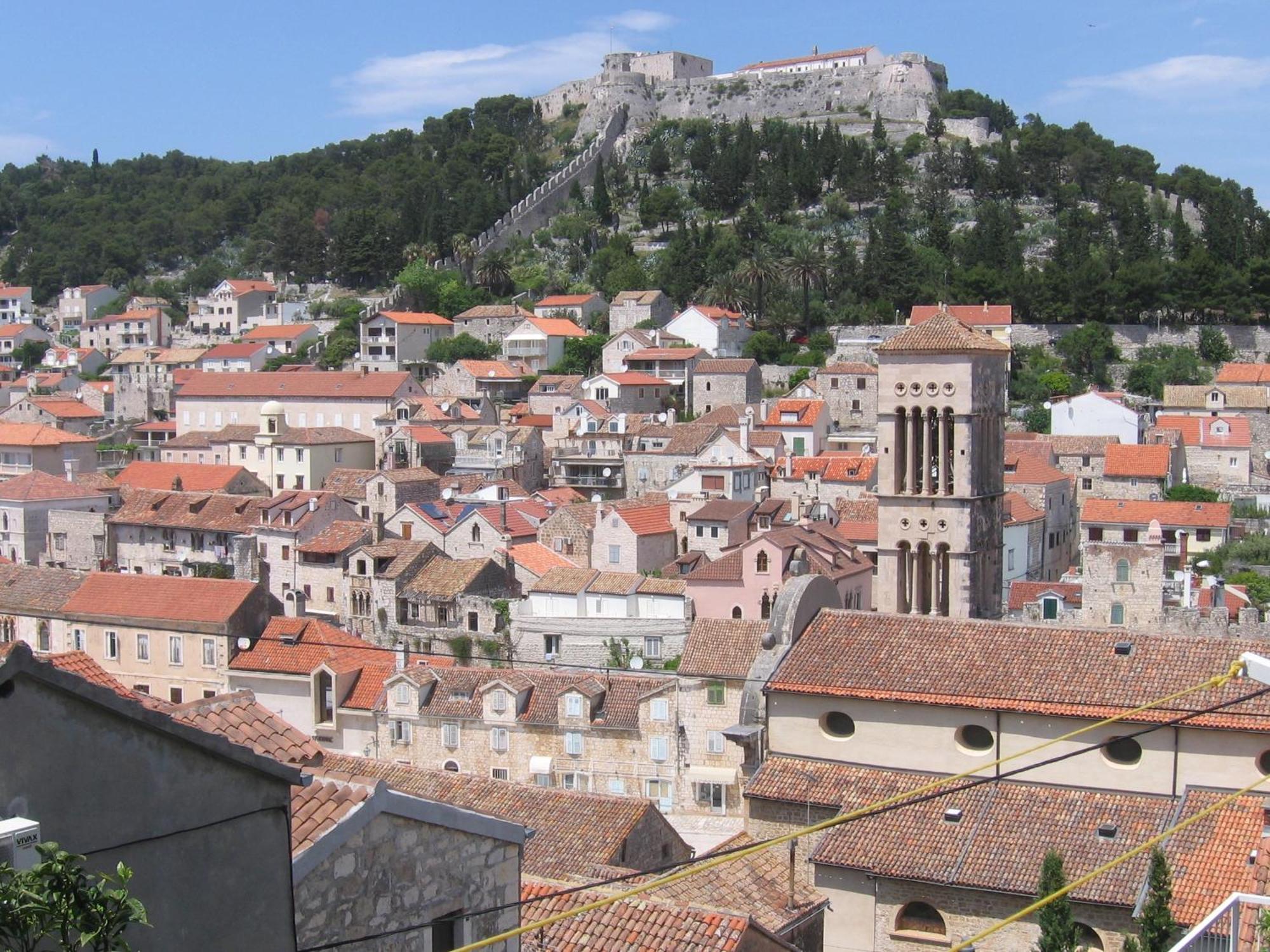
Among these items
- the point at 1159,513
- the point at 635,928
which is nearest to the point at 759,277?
the point at 1159,513

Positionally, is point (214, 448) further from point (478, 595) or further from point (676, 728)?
point (676, 728)

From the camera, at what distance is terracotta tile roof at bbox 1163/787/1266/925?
15367mm

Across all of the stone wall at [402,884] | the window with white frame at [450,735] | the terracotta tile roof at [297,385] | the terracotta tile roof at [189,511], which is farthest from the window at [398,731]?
the terracotta tile roof at [297,385]

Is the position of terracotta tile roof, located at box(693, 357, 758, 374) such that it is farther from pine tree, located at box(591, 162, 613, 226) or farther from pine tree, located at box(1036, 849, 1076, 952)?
pine tree, located at box(1036, 849, 1076, 952)

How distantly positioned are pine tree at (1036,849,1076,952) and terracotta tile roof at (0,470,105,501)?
185ft

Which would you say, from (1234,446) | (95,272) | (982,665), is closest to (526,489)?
(1234,446)

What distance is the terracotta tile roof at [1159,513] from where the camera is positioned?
5662cm

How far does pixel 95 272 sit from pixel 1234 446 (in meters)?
104

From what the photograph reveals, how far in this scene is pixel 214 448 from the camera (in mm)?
76688

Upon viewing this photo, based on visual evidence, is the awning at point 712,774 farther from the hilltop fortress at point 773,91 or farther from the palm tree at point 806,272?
the hilltop fortress at point 773,91

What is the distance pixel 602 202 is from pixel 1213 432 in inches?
2285

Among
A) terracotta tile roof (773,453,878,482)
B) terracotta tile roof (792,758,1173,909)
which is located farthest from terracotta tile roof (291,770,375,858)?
terracotta tile roof (773,453,878,482)

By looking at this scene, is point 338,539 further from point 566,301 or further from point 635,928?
point 635,928

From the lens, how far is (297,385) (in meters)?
80.4
